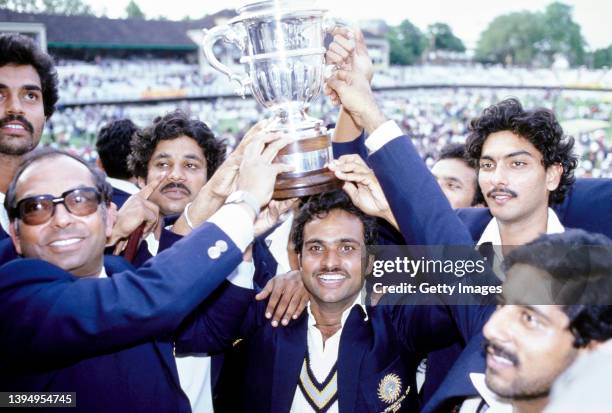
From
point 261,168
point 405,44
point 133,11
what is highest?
point 133,11

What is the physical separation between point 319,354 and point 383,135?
3.37ft

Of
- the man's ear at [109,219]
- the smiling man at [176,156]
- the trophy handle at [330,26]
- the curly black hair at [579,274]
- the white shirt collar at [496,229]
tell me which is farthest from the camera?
the smiling man at [176,156]

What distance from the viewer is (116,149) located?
5.13 m

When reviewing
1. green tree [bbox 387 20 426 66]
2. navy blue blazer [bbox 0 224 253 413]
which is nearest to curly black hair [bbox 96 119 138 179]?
navy blue blazer [bbox 0 224 253 413]

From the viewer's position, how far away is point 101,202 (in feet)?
6.75

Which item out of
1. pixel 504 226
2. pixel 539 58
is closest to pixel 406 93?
pixel 539 58

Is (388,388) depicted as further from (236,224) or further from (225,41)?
(225,41)

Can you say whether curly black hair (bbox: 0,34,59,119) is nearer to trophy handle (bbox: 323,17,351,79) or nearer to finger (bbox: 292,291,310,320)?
trophy handle (bbox: 323,17,351,79)

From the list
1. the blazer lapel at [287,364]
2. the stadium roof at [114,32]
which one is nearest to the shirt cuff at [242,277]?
the blazer lapel at [287,364]

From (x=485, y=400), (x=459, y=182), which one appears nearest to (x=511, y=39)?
(x=459, y=182)

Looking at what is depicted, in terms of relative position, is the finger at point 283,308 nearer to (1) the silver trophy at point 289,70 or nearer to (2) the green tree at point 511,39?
(1) the silver trophy at point 289,70

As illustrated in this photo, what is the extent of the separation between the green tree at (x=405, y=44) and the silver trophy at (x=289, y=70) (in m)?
59.9

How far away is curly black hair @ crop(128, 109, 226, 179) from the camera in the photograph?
3.84 metres

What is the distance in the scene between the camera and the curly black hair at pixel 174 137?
3840mm
